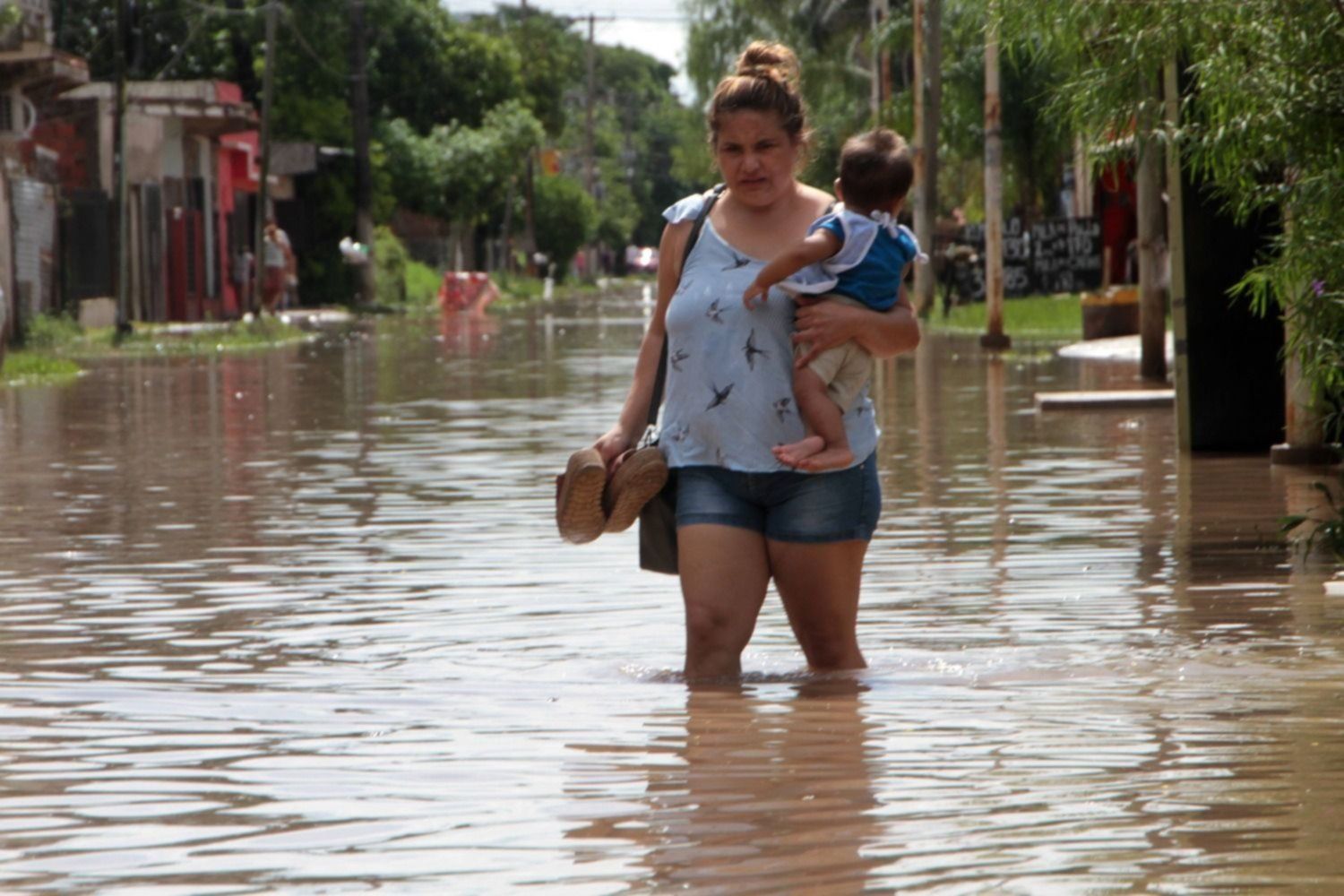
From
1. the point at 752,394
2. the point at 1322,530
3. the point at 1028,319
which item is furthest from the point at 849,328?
the point at 1028,319

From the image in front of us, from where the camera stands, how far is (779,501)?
5.91 m

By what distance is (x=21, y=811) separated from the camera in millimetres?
4922

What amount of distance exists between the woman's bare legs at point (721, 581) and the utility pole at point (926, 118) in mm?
29103

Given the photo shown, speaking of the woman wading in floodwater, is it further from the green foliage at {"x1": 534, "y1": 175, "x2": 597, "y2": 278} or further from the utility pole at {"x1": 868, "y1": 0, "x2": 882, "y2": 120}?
the green foliage at {"x1": 534, "y1": 175, "x2": 597, "y2": 278}

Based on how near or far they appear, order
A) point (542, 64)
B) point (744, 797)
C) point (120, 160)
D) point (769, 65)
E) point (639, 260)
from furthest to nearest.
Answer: point (639, 260)
point (542, 64)
point (120, 160)
point (769, 65)
point (744, 797)

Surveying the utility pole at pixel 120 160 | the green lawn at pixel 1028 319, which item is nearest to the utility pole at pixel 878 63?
the green lawn at pixel 1028 319

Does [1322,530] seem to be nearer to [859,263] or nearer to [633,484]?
[859,263]

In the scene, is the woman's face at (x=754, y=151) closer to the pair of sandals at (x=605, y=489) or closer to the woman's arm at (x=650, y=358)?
the woman's arm at (x=650, y=358)

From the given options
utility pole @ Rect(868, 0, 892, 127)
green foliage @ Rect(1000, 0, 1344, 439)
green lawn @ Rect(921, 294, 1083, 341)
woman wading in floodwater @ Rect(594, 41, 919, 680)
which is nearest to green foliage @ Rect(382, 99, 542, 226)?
utility pole @ Rect(868, 0, 892, 127)

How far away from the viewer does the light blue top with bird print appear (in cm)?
586

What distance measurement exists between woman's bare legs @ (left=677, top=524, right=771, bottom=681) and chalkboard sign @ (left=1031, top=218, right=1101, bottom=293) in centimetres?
3952

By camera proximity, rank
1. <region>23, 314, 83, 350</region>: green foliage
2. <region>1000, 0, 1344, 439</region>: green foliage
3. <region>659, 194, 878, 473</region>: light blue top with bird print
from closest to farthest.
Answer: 1. <region>659, 194, 878, 473</region>: light blue top with bird print
2. <region>1000, 0, 1344, 439</region>: green foliage
3. <region>23, 314, 83, 350</region>: green foliage

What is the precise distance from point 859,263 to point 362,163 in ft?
168

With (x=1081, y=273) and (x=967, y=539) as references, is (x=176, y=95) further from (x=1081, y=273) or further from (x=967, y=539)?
(x=967, y=539)
